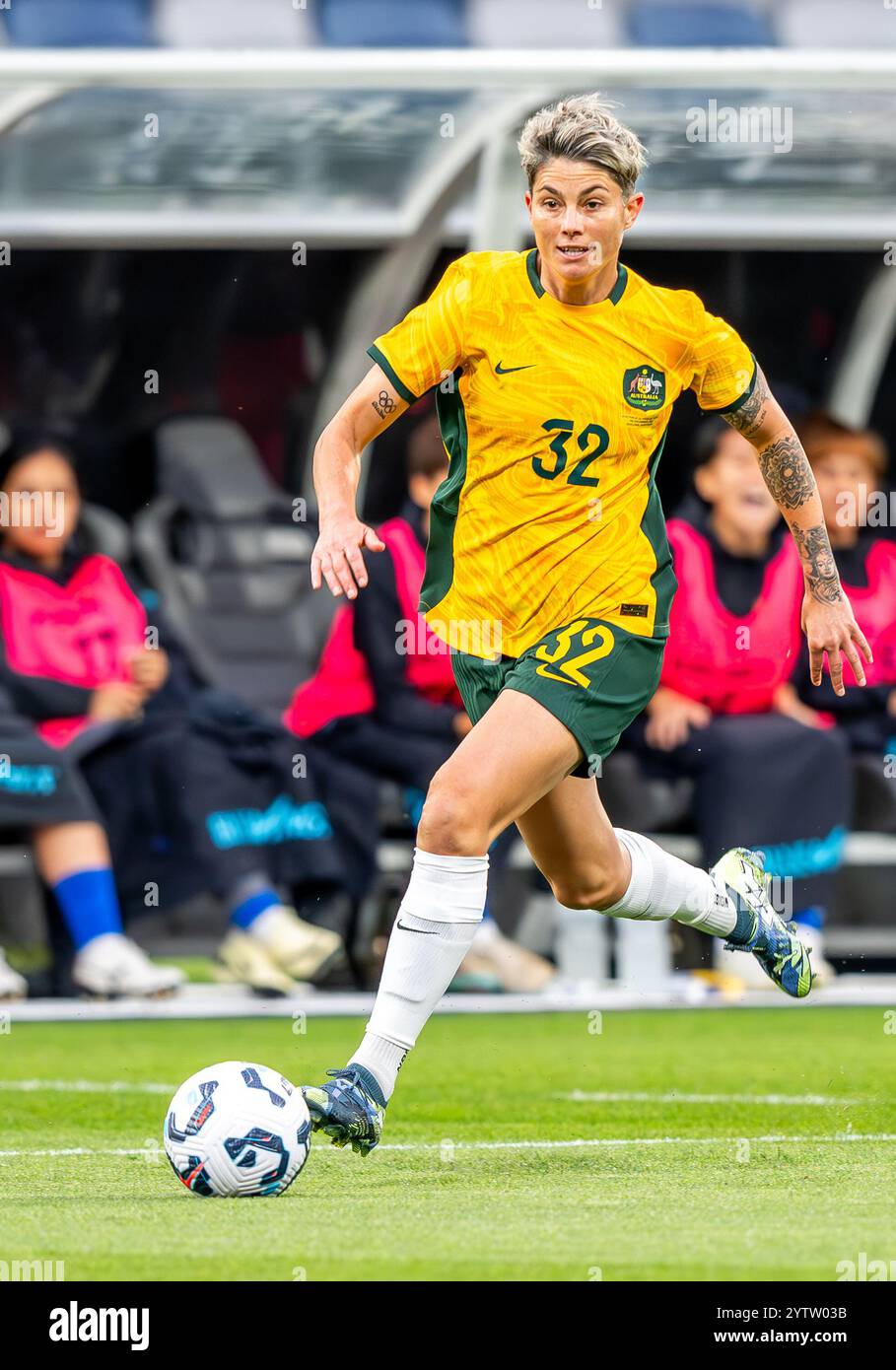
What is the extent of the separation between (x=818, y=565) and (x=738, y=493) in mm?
3983

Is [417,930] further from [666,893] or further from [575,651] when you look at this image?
[666,893]

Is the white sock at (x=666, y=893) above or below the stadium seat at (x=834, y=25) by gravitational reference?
below

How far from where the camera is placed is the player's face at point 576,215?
5570 mm

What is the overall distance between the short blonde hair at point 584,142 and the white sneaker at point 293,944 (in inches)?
179

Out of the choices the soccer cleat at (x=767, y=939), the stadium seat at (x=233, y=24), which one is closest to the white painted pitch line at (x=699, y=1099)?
the soccer cleat at (x=767, y=939)

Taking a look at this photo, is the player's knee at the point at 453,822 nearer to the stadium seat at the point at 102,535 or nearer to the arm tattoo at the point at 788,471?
the arm tattoo at the point at 788,471

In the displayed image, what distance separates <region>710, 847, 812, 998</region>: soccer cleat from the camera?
641 centimetres

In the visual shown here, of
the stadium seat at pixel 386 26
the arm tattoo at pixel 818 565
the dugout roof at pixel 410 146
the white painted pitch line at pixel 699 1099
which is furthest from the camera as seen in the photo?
the stadium seat at pixel 386 26

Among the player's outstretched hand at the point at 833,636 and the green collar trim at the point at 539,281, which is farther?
the player's outstretched hand at the point at 833,636

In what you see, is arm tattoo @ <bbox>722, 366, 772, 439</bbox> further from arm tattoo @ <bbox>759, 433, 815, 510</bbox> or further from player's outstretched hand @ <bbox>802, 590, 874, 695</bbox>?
player's outstretched hand @ <bbox>802, 590, 874, 695</bbox>

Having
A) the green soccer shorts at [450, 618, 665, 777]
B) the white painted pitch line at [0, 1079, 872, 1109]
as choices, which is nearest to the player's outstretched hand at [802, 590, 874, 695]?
the green soccer shorts at [450, 618, 665, 777]

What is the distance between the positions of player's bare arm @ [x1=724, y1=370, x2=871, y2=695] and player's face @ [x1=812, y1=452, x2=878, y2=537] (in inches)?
171

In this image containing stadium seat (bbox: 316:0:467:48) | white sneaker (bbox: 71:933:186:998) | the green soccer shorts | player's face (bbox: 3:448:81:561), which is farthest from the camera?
stadium seat (bbox: 316:0:467:48)
